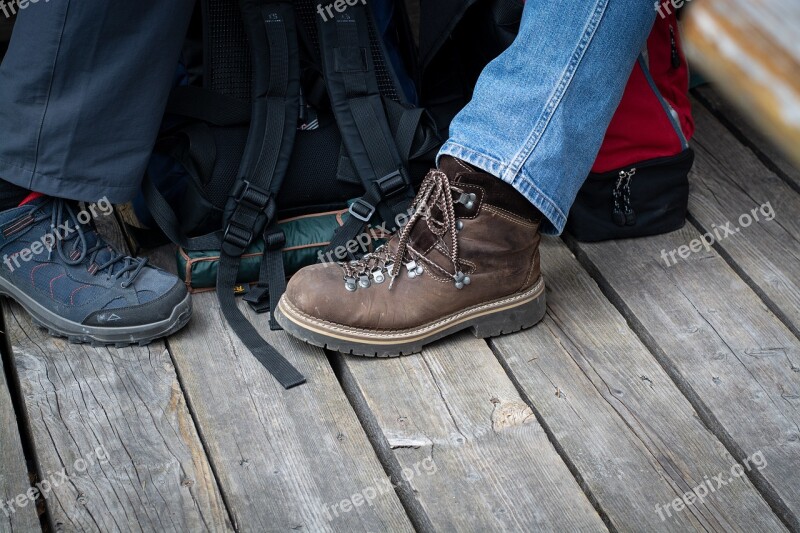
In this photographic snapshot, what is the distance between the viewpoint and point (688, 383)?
4.63ft

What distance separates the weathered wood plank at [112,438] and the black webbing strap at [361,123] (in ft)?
1.49

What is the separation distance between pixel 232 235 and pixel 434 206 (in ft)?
1.32

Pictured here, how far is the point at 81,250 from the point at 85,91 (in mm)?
293

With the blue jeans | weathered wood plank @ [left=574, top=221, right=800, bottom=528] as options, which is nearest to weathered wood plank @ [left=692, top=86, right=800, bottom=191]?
weathered wood plank @ [left=574, top=221, right=800, bottom=528]

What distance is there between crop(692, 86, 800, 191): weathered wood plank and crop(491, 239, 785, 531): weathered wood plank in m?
0.65

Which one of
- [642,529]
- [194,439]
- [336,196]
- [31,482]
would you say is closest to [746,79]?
[642,529]

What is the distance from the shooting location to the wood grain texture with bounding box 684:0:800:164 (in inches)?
11.2

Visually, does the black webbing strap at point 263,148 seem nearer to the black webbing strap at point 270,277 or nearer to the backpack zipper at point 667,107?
the black webbing strap at point 270,277

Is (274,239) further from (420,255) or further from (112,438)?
(112,438)

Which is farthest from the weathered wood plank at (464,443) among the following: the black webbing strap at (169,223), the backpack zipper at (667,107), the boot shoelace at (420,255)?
the backpack zipper at (667,107)

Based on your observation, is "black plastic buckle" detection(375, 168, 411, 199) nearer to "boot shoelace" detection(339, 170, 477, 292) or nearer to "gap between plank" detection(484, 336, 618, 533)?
"boot shoelace" detection(339, 170, 477, 292)

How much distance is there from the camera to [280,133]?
161cm

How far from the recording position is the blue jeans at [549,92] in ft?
4.32

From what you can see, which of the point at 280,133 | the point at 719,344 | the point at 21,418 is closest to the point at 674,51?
the point at 719,344
